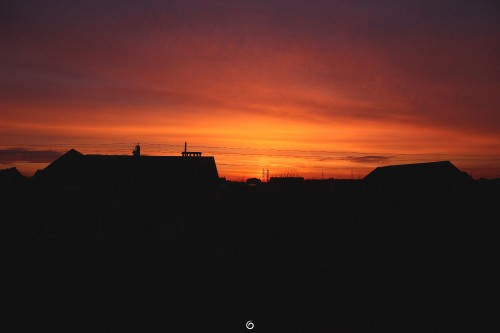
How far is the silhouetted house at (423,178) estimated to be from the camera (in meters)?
33.4

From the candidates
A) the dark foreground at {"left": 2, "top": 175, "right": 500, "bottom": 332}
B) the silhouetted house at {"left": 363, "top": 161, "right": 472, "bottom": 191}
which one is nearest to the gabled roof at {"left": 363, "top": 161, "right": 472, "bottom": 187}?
the silhouetted house at {"left": 363, "top": 161, "right": 472, "bottom": 191}

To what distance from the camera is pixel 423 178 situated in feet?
114

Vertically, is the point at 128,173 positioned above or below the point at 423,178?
above

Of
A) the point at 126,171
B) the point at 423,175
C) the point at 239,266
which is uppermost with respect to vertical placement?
the point at 126,171

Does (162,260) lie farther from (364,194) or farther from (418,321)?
(364,194)

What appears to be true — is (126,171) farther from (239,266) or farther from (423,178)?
(423,178)

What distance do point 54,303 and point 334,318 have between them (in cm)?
1336

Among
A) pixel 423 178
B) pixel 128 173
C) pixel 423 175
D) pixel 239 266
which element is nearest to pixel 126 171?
pixel 128 173

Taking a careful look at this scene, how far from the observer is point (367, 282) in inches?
819

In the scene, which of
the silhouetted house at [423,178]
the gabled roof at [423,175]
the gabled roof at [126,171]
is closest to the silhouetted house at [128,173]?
the gabled roof at [126,171]

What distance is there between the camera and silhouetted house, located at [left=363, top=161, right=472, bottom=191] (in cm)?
3341

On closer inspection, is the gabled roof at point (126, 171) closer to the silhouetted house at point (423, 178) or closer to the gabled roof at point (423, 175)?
the silhouetted house at point (423, 178)

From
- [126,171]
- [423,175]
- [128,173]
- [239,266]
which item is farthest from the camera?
[423,175]

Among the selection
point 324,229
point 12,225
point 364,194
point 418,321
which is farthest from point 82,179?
point 364,194
